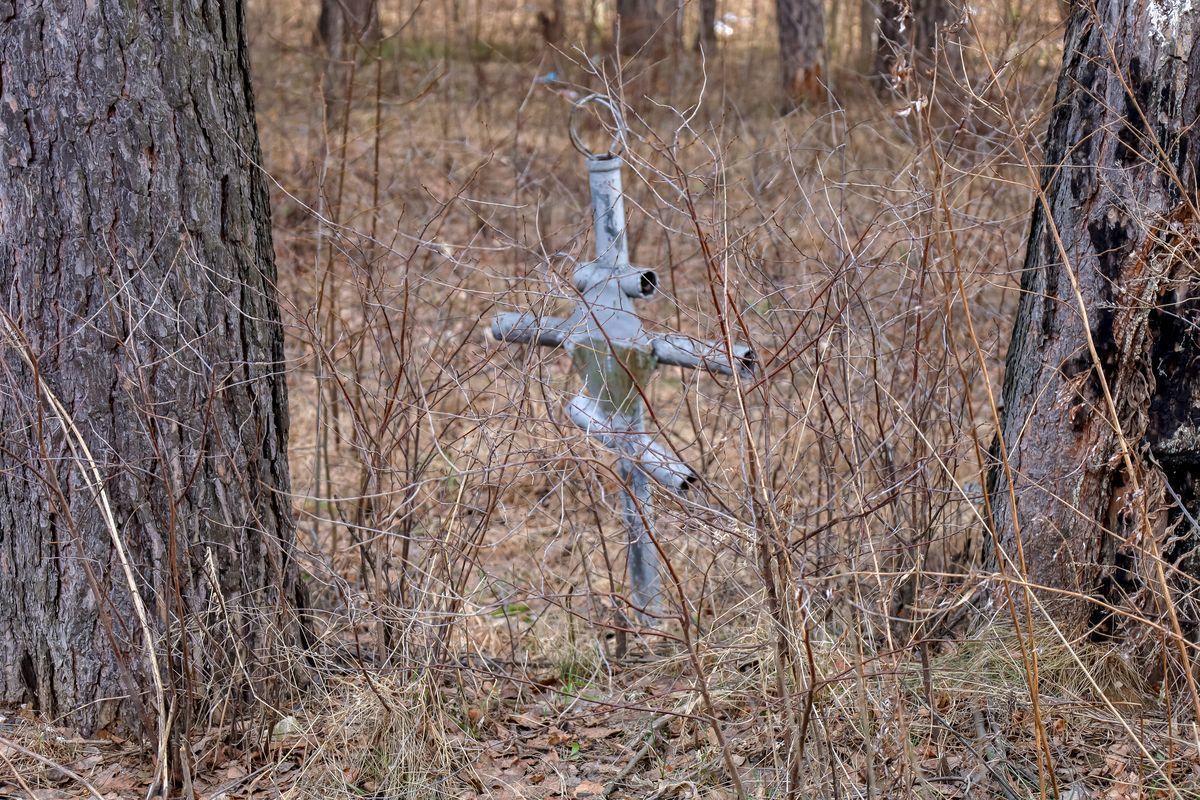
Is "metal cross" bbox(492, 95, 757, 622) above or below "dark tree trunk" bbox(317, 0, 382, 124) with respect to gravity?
below

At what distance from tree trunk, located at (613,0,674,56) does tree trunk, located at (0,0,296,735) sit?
5.60 m

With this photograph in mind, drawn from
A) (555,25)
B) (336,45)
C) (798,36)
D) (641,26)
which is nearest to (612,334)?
(336,45)

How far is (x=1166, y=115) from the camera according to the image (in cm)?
259

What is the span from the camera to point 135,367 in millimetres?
2514

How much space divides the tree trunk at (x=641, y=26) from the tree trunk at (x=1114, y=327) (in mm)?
5385

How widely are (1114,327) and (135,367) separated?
2.32 m

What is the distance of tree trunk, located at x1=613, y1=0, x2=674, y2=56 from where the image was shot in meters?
10.0

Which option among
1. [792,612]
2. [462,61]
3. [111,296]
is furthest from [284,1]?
[792,612]

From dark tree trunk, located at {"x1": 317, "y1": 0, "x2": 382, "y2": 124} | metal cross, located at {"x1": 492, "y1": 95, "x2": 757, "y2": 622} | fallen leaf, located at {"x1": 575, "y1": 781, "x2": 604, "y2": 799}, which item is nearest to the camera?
fallen leaf, located at {"x1": 575, "y1": 781, "x2": 604, "y2": 799}

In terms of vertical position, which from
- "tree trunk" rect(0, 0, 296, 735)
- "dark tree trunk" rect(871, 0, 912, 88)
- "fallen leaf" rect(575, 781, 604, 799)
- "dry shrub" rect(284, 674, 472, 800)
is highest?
"dark tree trunk" rect(871, 0, 912, 88)

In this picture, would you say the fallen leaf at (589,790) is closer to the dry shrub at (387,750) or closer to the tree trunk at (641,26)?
the dry shrub at (387,750)

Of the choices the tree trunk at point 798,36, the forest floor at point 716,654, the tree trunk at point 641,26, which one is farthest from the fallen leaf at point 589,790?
the tree trunk at point 798,36

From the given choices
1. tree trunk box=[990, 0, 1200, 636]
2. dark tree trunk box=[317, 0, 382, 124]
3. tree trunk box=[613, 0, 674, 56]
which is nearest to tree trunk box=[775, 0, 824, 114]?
tree trunk box=[613, 0, 674, 56]

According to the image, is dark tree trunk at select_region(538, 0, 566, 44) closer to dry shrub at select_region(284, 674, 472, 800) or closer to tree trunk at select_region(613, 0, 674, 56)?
tree trunk at select_region(613, 0, 674, 56)
